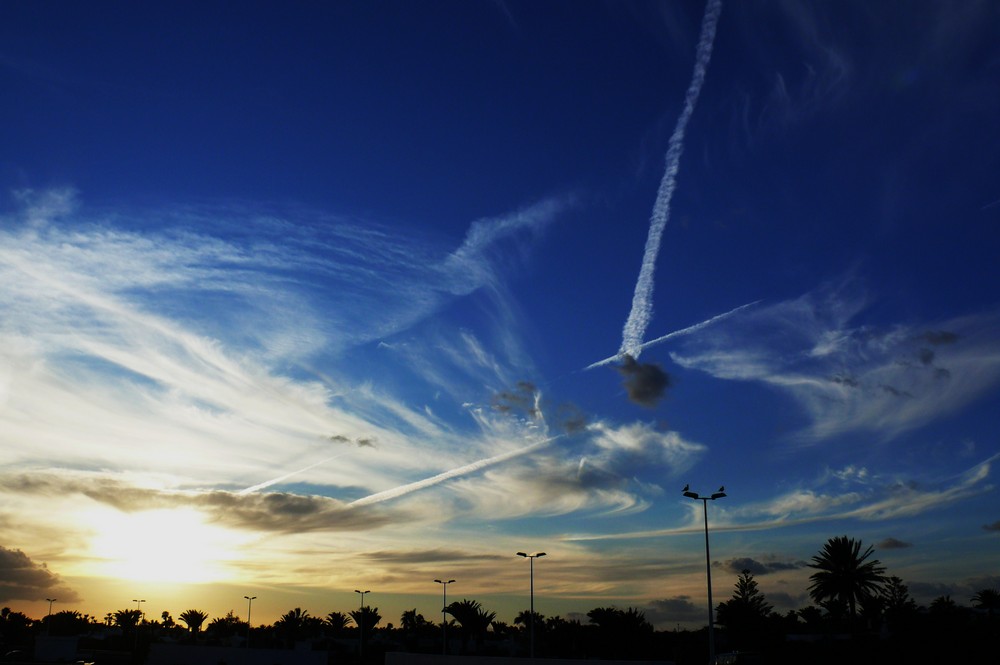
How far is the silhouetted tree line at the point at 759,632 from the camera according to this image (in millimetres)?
59062

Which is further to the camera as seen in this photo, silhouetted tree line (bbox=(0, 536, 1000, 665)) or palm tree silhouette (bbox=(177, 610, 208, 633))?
palm tree silhouette (bbox=(177, 610, 208, 633))

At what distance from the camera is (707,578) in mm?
44625

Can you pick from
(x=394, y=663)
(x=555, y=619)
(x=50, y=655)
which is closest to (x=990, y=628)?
(x=394, y=663)

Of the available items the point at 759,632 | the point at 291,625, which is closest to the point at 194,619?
the point at 291,625

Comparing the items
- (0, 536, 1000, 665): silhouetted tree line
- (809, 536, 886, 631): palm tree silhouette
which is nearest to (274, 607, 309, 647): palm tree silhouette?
(0, 536, 1000, 665): silhouetted tree line

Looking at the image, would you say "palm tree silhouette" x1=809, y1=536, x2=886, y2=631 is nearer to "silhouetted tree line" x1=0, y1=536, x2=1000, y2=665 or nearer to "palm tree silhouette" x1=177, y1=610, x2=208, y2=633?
"silhouetted tree line" x1=0, y1=536, x2=1000, y2=665

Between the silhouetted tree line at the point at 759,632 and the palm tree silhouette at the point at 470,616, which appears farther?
the palm tree silhouette at the point at 470,616

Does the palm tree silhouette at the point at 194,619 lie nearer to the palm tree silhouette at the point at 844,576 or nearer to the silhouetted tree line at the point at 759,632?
the silhouetted tree line at the point at 759,632

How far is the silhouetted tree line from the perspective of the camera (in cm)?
5906

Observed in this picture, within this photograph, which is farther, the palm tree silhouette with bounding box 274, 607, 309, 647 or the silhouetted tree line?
the palm tree silhouette with bounding box 274, 607, 309, 647

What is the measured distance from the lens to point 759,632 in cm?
9938

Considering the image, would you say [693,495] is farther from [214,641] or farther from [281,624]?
[214,641]

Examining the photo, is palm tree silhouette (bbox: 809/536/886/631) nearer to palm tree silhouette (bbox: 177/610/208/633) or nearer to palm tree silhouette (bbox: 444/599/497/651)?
palm tree silhouette (bbox: 444/599/497/651)

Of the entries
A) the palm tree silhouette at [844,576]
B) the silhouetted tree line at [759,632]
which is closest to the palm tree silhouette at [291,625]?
the silhouetted tree line at [759,632]
